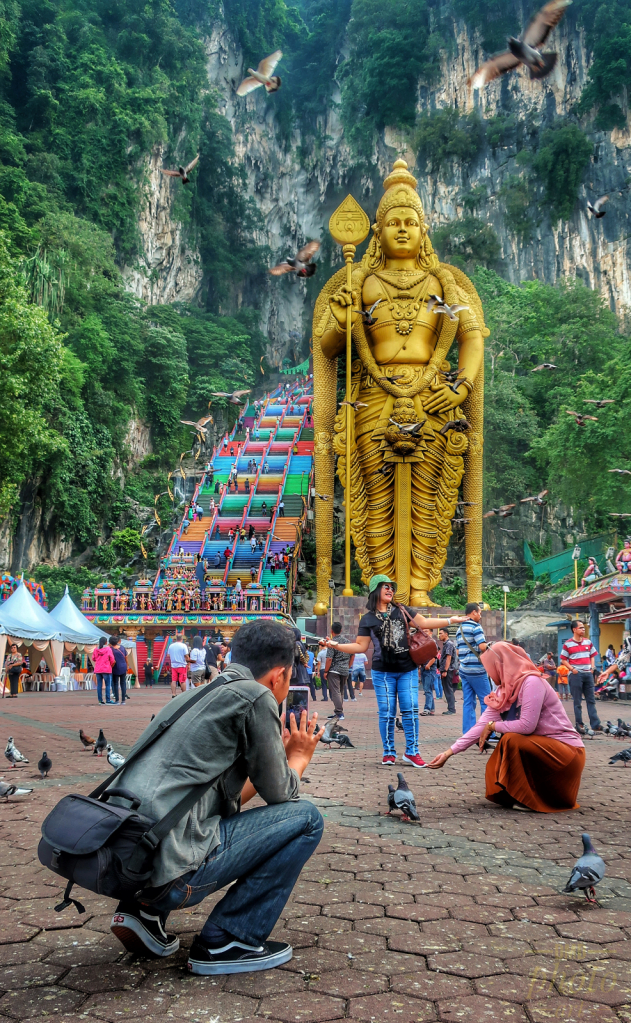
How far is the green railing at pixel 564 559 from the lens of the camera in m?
23.1

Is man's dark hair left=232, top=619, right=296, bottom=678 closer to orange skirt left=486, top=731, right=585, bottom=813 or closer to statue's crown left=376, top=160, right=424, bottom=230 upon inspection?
orange skirt left=486, top=731, right=585, bottom=813

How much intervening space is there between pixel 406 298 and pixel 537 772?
1483cm

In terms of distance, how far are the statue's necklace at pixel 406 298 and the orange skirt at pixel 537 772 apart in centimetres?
1439

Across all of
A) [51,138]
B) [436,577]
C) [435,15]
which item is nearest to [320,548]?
[436,577]

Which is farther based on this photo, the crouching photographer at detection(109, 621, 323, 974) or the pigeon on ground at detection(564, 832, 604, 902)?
the pigeon on ground at detection(564, 832, 604, 902)

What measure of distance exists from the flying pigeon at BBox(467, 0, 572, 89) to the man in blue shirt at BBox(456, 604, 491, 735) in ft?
13.9

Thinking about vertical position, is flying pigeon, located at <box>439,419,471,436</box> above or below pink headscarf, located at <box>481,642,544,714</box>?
above

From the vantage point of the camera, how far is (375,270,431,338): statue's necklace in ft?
58.7

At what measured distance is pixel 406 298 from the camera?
18.0 m

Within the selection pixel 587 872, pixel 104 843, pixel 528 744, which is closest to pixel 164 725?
pixel 104 843

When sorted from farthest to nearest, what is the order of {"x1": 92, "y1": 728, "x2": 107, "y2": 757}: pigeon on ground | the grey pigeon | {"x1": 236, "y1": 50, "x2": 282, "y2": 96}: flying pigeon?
{"x1": 236, "y1": 50, "x2": 282, "y2": 96}: flying pigeon → {"x1": 92, "y1": 728, "x2": 107, "y2": 757}: pigeon on ground → the grey pigeon

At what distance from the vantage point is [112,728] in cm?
909

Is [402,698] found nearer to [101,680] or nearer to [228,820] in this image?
[228,820]

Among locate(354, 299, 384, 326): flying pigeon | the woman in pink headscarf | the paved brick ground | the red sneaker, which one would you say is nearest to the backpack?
the paved brick ground
